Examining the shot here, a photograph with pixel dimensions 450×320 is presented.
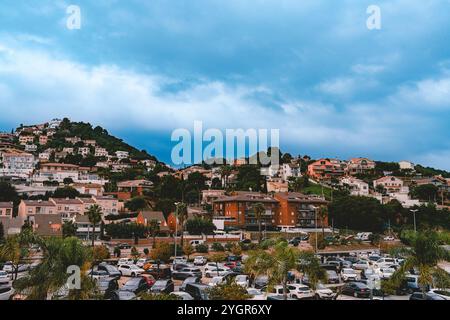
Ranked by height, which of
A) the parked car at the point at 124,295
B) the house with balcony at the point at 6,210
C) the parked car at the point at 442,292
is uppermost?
the house with balcony at the point at 6,210

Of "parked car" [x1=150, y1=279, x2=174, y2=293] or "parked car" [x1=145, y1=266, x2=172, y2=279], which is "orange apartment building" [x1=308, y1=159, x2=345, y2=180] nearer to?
"parked car" [x1=145, y1=266, x2=172, y2=279]

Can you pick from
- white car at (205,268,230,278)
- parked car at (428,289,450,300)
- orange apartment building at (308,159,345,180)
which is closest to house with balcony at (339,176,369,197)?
orange apartment building at (308,159,345,180)

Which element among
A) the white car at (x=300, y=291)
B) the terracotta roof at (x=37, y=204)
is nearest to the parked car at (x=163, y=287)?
the white car at (x=300, y=291)

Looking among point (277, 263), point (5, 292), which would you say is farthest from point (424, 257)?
point (5, 292)

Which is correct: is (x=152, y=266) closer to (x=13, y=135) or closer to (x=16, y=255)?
(x=16, y=255)

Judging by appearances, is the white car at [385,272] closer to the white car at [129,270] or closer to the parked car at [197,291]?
the parked car at [197,291]
